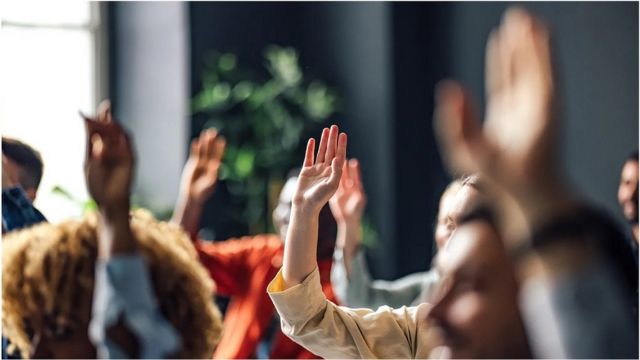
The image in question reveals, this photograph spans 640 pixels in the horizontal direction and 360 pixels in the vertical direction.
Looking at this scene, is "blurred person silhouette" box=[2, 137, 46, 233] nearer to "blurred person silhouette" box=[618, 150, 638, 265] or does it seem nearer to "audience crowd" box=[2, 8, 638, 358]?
"audience crowd" box=[2, 8, 638, 358]

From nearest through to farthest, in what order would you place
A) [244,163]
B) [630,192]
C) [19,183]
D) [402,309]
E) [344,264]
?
[402,309]
[19,183]
[344,264]
[630,192]
[244,163]

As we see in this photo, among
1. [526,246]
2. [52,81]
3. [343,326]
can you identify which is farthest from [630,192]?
[52,81]

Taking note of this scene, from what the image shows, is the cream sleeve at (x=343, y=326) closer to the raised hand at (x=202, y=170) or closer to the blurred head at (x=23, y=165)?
the blurred head at (x=23, y=165)

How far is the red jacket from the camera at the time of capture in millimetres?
2354

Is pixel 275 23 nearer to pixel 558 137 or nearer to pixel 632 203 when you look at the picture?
pixel 632 203

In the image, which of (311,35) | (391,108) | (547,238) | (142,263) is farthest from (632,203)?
(311,35)

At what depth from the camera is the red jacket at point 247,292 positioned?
2354 mm

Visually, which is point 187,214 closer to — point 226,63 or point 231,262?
point 231,262

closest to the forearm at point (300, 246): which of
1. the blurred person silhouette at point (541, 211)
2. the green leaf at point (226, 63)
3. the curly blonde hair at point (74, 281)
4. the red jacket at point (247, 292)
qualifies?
the curly blonde hair at point (74, 281)

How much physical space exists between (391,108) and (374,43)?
12.4 inches

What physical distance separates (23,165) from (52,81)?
2136mm

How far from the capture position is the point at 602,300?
1.09 metres

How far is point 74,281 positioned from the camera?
62.2 inches

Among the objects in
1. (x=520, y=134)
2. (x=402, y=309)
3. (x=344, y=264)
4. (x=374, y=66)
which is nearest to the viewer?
→ (x=520, y=134)
